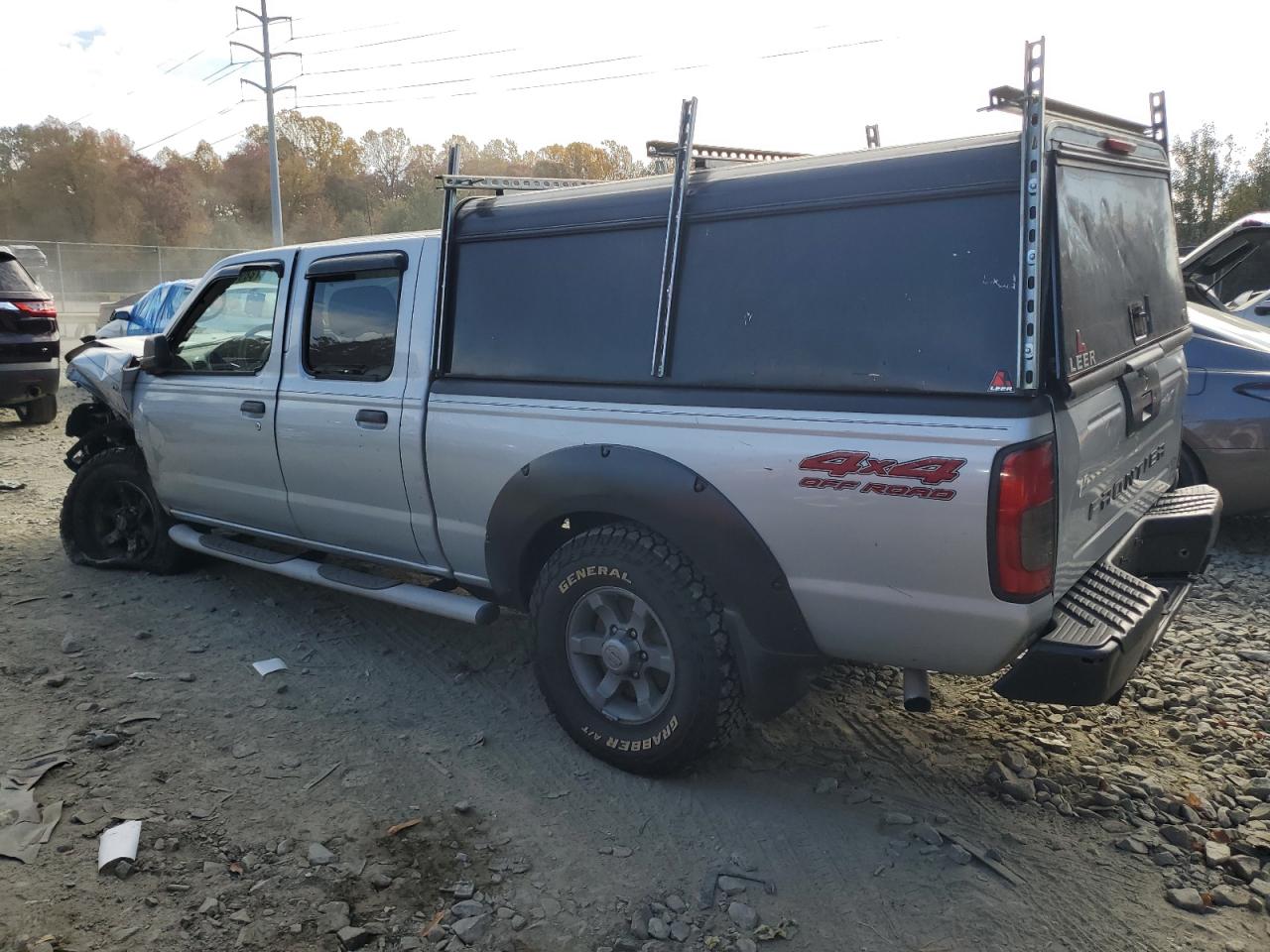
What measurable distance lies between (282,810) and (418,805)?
46 centimetres

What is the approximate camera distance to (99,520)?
19.7 feet

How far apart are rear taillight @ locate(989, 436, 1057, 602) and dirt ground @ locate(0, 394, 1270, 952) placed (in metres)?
0.94

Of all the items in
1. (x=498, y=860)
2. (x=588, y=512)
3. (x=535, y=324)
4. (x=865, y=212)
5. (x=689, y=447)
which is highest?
(x=865, y=212)

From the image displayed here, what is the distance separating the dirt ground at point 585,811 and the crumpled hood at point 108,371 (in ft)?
4.78

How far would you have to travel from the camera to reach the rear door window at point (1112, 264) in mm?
2848

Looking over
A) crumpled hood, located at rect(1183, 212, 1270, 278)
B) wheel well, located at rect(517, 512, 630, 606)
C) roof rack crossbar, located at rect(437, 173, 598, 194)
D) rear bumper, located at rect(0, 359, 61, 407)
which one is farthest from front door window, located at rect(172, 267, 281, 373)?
rear bumper, located at rect(0, 359, 61, 407)

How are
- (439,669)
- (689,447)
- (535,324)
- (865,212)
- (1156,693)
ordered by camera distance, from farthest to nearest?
(439,669) → (1156,693) → (535,324) → (689,447) → (865,212)

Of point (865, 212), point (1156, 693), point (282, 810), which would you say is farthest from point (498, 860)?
point (1156, 693)

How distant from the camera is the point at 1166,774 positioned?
351cm

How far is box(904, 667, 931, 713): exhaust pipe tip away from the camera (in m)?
3.07

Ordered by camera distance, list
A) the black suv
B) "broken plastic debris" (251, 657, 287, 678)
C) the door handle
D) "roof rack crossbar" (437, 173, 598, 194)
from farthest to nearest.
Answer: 1. the black suv
2. "broken plastic debris" (251, 657, 287, 678)
3. the door handle
4. "roof rack crossbar" (437, 173, 598, 194)

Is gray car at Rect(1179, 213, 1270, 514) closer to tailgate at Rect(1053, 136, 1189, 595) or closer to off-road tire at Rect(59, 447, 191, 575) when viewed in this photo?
tailgate at Rect(1053, 136, 1189, 595)

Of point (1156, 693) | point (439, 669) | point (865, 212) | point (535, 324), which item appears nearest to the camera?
point (865, 212)

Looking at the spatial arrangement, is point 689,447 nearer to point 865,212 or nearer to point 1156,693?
point 865,212
